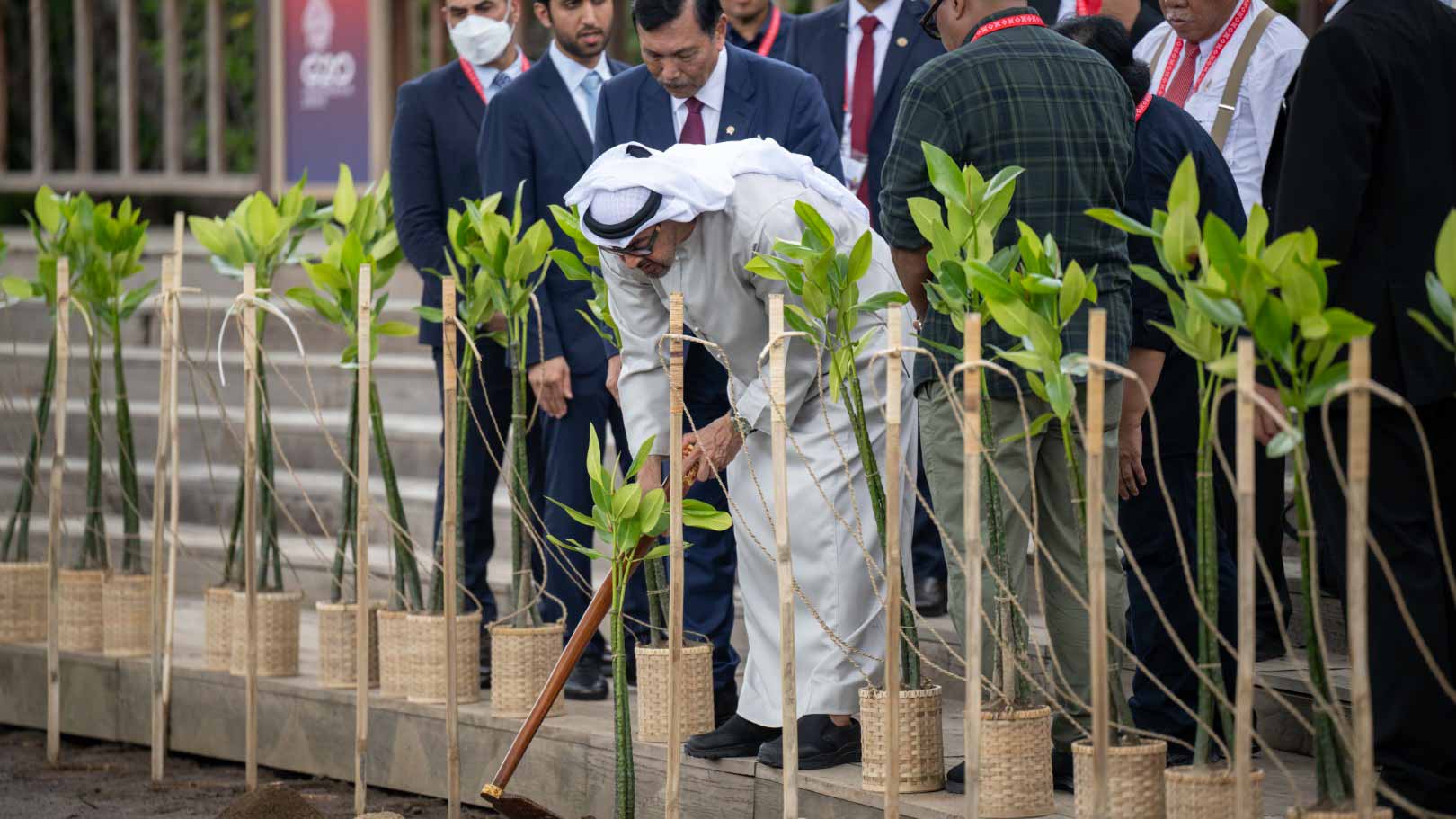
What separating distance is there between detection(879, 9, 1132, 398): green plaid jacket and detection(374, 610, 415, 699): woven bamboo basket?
178 cm

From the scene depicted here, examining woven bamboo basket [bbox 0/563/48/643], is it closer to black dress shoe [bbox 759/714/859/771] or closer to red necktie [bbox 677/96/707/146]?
red necktie [bbox 677/96/707/146]

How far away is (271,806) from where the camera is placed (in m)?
4.02

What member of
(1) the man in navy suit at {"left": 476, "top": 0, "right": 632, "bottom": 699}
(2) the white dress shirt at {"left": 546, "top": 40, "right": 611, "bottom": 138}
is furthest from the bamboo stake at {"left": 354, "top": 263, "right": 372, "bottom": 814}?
(2) the white dress shirt at {"left": 546, "top": 40, "right": 611, "bottom": 138}

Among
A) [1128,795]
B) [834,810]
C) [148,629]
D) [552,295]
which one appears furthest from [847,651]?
[148,629]

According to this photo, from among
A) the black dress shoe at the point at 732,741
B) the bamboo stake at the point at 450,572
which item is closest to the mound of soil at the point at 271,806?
the bamboo stake at the point at 450,572

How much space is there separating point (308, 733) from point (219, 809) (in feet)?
1.22

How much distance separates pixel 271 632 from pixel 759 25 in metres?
2.15

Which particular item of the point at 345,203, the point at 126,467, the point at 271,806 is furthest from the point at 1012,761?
the point at 126,467

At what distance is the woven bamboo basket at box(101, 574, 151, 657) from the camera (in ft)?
17.1

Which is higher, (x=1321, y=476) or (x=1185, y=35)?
(x=1185, y=35)

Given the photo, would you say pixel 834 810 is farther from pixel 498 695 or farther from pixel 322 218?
pixel 322 218

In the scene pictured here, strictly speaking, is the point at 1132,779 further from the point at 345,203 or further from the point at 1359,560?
the point at 345,203

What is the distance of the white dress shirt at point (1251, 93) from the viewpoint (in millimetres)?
4070

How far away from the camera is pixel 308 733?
4.84 metres
